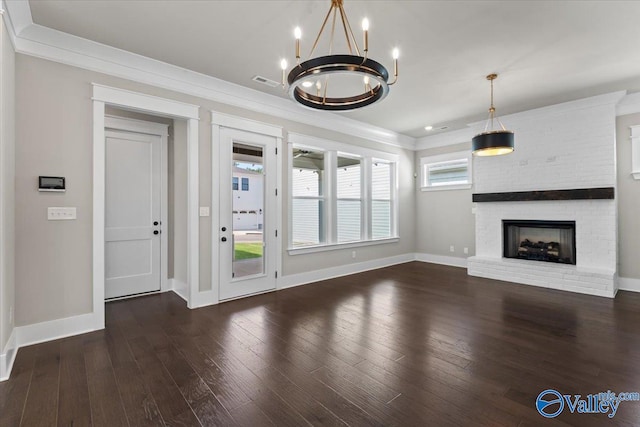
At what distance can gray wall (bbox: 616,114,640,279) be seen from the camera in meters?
4.50

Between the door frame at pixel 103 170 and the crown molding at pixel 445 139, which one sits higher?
the crown molding at pixel 445 139

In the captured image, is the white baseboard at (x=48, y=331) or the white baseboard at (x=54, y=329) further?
the white baseboard at (x=54, y=329)

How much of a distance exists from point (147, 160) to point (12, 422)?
3.39 m

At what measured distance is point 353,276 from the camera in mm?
5535

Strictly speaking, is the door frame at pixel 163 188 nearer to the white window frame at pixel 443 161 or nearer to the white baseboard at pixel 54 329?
the white baseboard at pixel 54 329

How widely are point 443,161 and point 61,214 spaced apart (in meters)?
6.79

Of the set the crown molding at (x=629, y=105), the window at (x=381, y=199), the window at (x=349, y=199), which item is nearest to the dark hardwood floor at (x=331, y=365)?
the window at (x=349, y=199)

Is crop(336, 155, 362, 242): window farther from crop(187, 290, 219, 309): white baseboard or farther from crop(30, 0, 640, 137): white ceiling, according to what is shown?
crop(187, 290, 219, 309): white baseboard

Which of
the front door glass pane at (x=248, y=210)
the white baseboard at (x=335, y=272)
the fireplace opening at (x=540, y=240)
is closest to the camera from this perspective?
the front door glass pane at (x=248, y=210)

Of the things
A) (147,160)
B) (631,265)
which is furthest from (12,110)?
(631,265)

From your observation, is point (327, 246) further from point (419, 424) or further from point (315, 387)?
point (419, 424)

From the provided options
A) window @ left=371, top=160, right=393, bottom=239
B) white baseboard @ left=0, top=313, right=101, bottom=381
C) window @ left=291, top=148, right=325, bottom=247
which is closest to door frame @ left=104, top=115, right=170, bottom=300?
white baseboard @ left=0, top=313, right=101, bottom=381

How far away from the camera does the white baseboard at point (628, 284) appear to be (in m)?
4.48

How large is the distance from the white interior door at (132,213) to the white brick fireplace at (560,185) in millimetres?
5661
